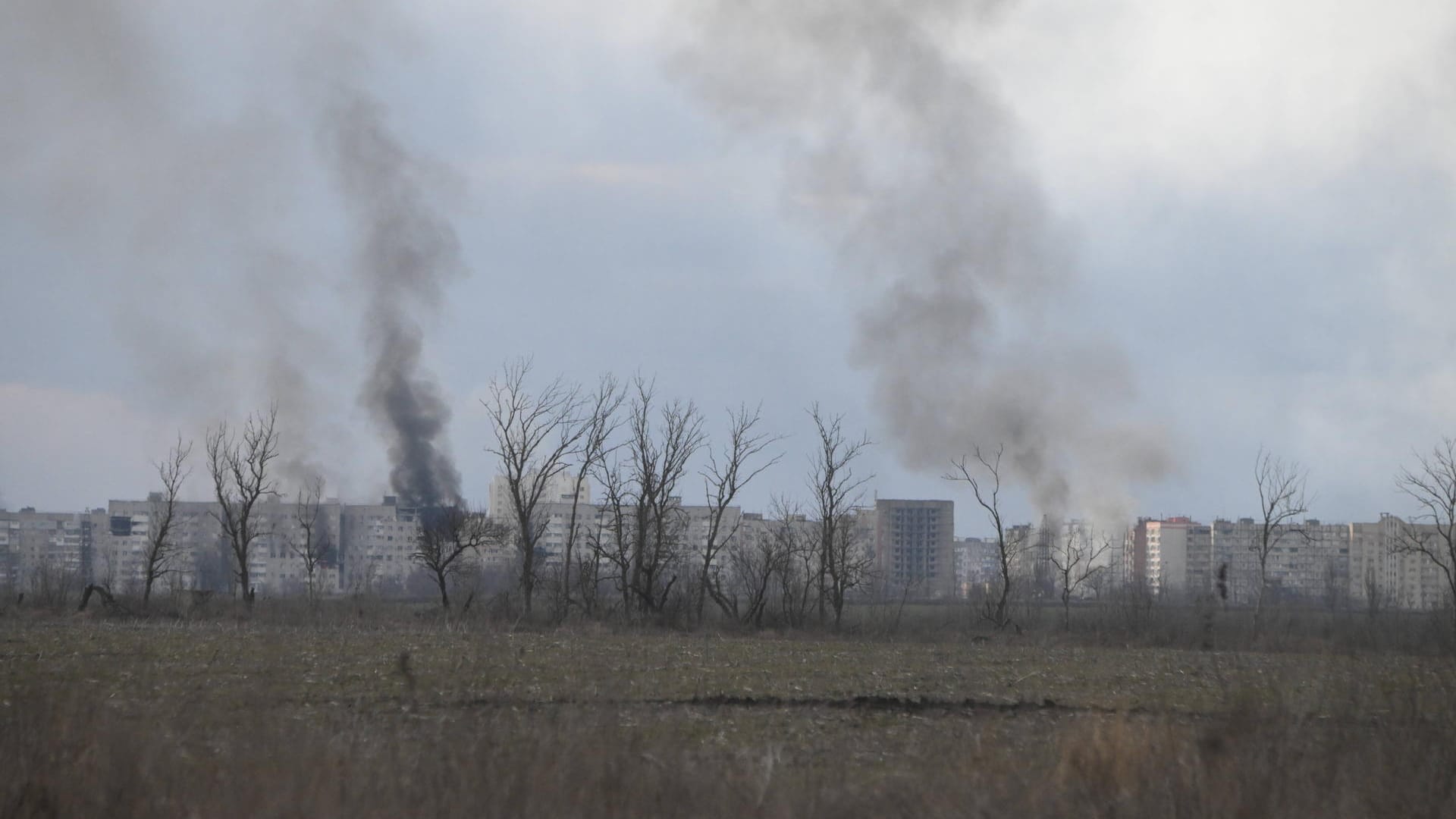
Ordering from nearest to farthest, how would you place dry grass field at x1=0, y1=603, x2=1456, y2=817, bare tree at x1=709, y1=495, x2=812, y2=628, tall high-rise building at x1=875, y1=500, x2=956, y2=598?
dry grass field at x1=0, y1=603, x2=1456, y2=817 → bare tree at x1=709, y1=495, x2=812, y2=628 → tall high-rise building at x1=875, y1=500, x2=956, y2=598

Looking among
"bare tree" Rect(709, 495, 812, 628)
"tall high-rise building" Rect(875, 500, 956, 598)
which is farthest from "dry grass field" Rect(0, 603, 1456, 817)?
Result: "tall high-rise building" Rect(875, 500, 956, 598)

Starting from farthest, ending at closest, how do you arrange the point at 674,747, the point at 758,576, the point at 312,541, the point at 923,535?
the point at 923,535, the point at 312,541, the point at 758,576, the point at 674,747

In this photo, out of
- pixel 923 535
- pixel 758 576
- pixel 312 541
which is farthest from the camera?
pixel 923 535

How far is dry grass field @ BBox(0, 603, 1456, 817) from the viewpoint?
8.18 metres

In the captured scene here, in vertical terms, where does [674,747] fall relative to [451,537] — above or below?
below

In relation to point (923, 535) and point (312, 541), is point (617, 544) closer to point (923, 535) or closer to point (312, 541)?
point (312, 541)

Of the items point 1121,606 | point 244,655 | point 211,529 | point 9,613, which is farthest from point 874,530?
point 244,655

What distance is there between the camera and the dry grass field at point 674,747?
26.8ft

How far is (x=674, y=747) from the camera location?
9617mm

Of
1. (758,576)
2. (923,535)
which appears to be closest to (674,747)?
(758,576)

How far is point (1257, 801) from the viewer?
8.42m

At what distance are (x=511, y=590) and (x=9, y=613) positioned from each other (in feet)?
51.4

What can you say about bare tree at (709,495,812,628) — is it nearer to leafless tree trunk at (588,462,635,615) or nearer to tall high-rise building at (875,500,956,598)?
leafless tree trunk at (588,462,635,615)

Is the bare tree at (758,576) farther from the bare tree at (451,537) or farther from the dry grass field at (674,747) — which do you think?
the dry grass field at (674,747)
